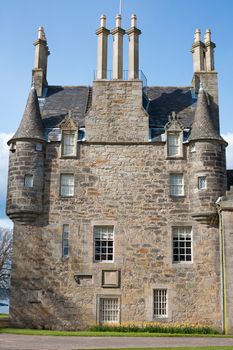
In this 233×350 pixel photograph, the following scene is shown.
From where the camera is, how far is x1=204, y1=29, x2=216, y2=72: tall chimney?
104 ft

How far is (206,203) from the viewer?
1038 inches

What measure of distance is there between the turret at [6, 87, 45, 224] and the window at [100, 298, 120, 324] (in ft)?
19.6

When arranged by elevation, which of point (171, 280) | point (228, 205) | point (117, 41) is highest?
point (117, 41)

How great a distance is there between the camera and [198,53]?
31.8 m

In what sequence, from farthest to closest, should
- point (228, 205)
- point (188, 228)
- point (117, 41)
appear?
1. point (117, 41)
2. point (188, 228)
3. point (228, 205)

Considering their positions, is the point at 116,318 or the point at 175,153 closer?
the point at 116,318

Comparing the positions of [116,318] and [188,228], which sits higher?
[188,228]

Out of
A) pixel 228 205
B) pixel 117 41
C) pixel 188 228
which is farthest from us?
pixel 117 41

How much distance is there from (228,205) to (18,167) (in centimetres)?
1152

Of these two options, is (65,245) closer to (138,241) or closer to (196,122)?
(138,241)

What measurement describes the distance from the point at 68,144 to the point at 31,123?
2398mm

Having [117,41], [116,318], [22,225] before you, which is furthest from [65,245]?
[117,41]

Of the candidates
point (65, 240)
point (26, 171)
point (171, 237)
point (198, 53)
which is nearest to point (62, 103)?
point (26, 171)

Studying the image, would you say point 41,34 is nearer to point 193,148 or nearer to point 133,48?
point 133,48
